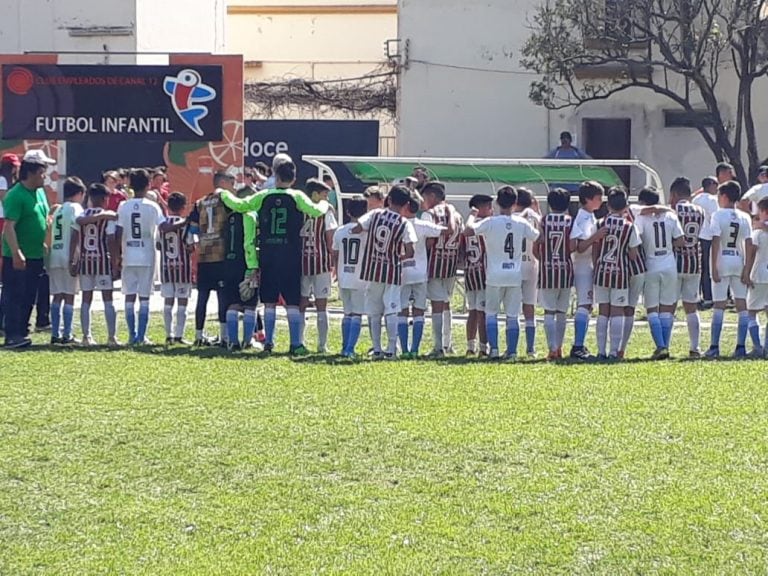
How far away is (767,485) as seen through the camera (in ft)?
24.8

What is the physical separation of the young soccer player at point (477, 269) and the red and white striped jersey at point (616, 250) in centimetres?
114

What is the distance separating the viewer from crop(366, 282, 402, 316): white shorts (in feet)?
42.3

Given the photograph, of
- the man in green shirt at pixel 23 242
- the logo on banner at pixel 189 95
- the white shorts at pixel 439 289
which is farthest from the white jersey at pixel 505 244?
the logo on banner at pixel 189 95

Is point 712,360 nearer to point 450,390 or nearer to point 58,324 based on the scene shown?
point 450,390

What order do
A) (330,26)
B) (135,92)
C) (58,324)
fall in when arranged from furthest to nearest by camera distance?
(330,26) → (135,92) → (58,324)

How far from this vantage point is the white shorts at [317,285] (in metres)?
13.4

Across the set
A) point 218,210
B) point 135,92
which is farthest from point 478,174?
point 218,210

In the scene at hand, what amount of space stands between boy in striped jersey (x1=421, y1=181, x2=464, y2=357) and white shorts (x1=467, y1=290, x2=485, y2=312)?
0.23 metres

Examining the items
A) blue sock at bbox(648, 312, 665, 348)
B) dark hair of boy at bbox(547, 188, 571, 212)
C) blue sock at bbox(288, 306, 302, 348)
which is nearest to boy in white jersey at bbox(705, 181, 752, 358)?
blue sock at bbox(648, 312, 665, 348)

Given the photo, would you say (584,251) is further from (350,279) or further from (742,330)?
(350,279)

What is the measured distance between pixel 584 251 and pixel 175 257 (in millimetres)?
4211

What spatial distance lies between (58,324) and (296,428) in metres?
5.53

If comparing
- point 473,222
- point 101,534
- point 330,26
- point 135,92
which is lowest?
point 101,534

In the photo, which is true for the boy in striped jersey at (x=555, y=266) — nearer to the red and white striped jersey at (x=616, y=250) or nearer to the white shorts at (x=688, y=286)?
the red and white striped jersey at (x=616, y=250)
